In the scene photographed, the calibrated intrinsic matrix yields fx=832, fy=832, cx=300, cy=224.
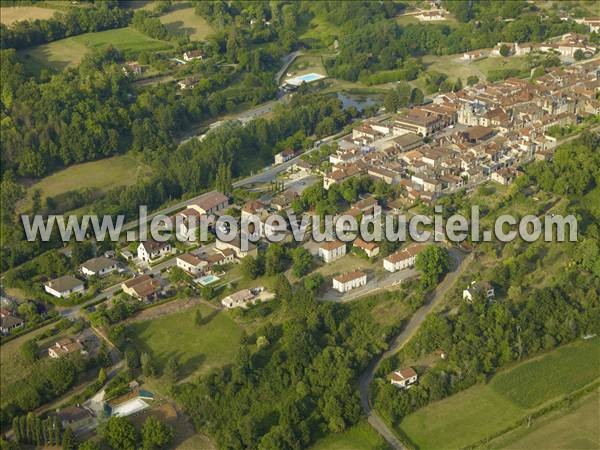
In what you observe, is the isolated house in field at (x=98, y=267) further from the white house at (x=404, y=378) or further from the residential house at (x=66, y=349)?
the white house at (x=404, y=378)

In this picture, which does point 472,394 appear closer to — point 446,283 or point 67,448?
point 446,283

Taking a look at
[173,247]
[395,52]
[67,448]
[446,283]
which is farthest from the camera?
[395,52]

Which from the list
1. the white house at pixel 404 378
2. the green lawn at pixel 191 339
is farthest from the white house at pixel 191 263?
the white house at pixel 404 378

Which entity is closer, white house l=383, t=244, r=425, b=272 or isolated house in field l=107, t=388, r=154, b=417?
isolated house in field l=107, t=388, r=154, b=417

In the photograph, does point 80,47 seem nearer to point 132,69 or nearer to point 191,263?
point 132,69

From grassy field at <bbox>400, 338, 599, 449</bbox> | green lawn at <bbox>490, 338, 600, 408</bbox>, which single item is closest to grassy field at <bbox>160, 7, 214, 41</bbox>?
green lawn at <bbox>490, 338, 600, 408</bbox>

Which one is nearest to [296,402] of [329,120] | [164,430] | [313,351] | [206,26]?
[313,351]

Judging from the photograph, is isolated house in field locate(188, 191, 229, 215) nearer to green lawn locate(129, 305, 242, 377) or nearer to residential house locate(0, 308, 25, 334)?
green lawn locate(129, 305, 242, 377)
